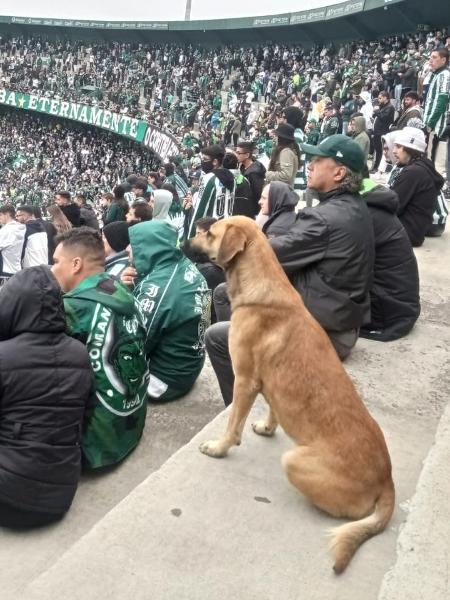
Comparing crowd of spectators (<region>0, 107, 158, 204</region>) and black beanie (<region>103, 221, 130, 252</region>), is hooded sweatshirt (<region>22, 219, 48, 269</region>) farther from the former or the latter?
crowd of spectators (<region>0, 107, 158, 204</region>)

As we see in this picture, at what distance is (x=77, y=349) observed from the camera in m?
2.79

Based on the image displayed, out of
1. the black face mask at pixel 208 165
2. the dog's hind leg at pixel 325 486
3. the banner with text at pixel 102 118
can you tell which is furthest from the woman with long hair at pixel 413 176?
the banner with text at pixel 102 118

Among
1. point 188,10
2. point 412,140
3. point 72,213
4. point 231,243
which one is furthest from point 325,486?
point 188,10

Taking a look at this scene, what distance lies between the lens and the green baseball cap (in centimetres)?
347

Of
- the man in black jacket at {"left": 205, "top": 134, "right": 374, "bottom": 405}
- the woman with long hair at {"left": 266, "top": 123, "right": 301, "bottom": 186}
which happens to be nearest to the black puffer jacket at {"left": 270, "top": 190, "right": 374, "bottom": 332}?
the man in black jacket at {"left": 205, "top": 134, "right": 374, "bottom": 405}

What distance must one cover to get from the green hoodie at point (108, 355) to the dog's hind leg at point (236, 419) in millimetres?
499

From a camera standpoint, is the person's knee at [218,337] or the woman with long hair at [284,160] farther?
the woman with long hair at [284,160]

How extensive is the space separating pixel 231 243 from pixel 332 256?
86cm

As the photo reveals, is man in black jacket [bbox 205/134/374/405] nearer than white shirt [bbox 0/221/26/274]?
Yes

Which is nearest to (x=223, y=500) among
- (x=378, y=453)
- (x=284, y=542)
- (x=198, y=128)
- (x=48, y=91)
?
(x=284, y=542)

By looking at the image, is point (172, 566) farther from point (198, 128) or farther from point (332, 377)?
point (198, 128)

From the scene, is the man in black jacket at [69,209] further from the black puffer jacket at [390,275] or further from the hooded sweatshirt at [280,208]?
the black puffer jacket at [390,275]

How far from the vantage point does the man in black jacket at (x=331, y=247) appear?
3.51 m

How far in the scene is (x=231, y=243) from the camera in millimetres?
2914
